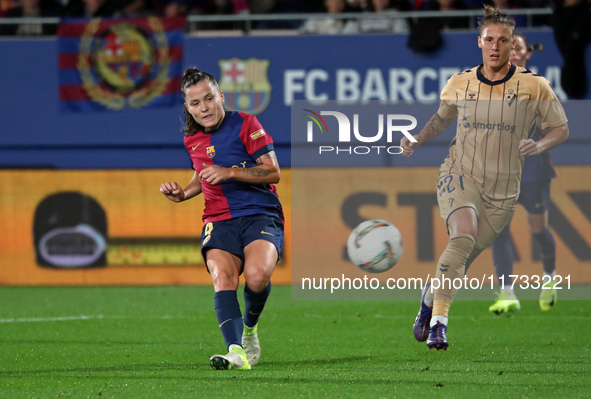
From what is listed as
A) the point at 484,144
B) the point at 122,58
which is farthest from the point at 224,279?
the point at 122,58

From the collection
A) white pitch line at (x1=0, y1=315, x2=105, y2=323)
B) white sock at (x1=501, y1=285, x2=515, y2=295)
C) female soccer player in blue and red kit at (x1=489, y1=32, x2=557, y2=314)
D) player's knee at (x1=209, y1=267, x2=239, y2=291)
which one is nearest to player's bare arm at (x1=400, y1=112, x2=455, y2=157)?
player's knee at (x1=209, y1=267, x2=239, y2=291)

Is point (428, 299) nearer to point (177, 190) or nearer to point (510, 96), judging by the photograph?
point (510, 96)

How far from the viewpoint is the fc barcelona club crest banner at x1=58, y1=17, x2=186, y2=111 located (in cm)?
1355

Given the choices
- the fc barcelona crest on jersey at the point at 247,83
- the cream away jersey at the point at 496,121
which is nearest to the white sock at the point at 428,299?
the cream away jersey at the point at 496,121

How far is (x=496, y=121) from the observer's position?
601 cm

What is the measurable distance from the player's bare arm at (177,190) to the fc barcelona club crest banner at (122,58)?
760cm

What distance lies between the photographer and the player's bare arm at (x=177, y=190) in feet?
18.6

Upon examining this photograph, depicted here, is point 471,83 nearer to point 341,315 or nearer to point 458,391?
point 458,391

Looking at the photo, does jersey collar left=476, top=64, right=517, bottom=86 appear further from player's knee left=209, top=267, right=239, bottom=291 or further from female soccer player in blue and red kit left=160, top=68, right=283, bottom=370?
player's knee left=209, top=267, right=239, bottom=291

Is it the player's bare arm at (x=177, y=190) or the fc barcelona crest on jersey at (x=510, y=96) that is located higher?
the fc barcelona crest on jersey at (x=510, y=96)

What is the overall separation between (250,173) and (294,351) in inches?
57.3

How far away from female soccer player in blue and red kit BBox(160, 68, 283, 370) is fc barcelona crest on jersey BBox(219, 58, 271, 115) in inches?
305

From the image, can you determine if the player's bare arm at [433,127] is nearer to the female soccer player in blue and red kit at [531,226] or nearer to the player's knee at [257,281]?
the player's knee at [257,281]

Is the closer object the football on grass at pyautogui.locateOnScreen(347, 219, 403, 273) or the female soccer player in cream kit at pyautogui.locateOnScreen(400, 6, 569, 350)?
the female soccer player in cream kit at pyautogui.locateOnScreen(400, 6, 569, 350)
